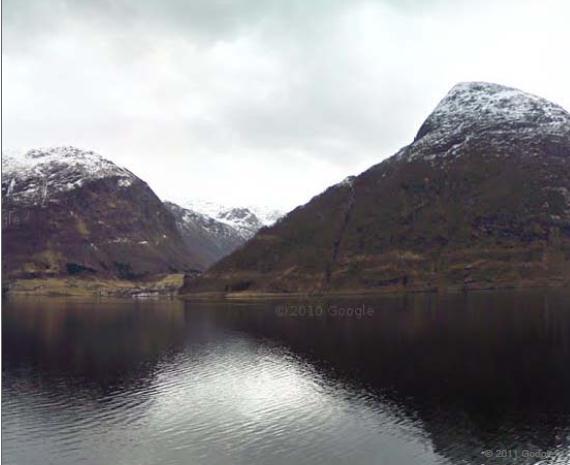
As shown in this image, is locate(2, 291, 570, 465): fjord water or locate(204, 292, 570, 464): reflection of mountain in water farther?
locate(204, 292, 570, 464): reflection of mountain in water

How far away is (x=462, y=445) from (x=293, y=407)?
2634 centimetres

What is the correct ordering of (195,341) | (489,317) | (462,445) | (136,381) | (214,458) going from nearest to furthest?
(214,458), (462,445), (136,381), (195,341), (489,317)

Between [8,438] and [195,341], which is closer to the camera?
[8,438]

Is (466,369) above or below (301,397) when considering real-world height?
above

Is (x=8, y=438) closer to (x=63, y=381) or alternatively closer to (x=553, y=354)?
(x=63, y=381)

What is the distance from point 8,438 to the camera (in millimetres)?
68938

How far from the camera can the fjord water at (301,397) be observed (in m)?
64.2

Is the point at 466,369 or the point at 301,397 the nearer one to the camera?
the point at 301,397

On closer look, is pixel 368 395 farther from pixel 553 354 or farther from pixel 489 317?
pixel 489 317

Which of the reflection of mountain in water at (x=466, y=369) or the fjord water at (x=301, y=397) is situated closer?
the fjord water at (x=301, y=397)

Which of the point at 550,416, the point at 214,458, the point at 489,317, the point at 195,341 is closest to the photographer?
the point at 214,458

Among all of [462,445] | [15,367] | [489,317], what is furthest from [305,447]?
[489,317]

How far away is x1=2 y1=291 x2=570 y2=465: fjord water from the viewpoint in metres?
64.2

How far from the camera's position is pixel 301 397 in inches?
3558
